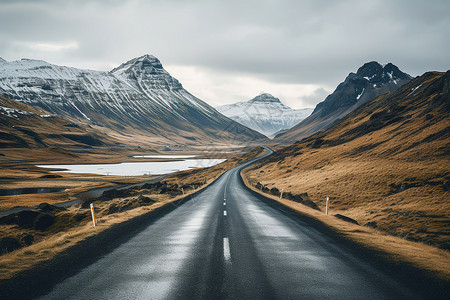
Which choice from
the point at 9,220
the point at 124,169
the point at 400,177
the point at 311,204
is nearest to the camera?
the point at 9,220

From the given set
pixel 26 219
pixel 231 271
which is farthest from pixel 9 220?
pixel 231 271

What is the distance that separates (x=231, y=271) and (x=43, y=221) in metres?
26.2

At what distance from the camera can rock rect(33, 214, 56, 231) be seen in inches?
1020

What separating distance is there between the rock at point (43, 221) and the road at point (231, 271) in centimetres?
1969

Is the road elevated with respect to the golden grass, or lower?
elevated

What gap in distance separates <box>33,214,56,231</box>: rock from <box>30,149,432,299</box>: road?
19687 mm

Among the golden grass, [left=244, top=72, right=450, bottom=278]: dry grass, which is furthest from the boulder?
[left=244, top=72, right=450, bottom=278]: dry grass

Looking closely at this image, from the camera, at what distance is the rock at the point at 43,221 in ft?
85.0

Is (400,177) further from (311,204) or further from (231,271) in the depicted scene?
(231,271)

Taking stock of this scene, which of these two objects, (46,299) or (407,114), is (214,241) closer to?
(46,299)

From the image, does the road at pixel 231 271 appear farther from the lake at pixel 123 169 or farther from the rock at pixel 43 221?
the lake at pixel 123 169

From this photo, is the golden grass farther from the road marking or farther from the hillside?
the road marking

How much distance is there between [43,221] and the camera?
86.9ft

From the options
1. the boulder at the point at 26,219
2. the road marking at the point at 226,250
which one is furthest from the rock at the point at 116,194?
the road marking at the point at 226,250
